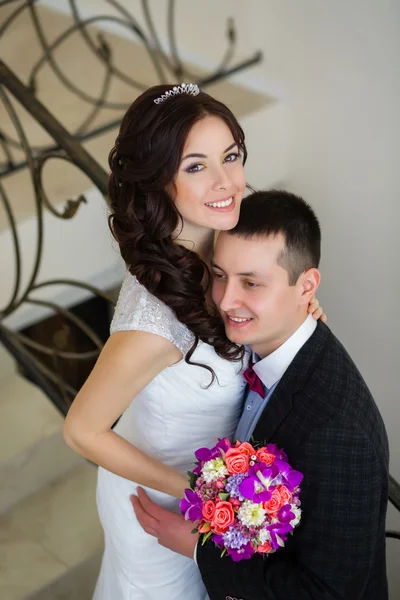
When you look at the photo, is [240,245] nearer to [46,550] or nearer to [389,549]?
[46,550]

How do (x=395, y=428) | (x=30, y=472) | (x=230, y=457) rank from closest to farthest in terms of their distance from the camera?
1. (x=230, y=457)
2. (x=30, y=472)
3. (x=395, y=428)

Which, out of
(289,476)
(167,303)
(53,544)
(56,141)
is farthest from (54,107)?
(289,476)

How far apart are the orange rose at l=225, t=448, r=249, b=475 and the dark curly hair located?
0.31 meters

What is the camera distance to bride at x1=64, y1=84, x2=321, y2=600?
169cm

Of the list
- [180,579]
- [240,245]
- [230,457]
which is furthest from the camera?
[180,579]

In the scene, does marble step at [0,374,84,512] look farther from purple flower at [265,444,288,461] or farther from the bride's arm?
purple flower at [265,444,288,461]

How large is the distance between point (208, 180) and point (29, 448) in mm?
1753

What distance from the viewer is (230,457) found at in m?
1.59

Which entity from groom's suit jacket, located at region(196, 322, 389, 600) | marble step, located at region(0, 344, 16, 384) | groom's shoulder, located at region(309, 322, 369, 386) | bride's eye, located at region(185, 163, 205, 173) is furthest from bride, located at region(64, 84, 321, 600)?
marble step, located at region(0, 344, 16, 384)

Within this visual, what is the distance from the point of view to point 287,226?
176 centimetres

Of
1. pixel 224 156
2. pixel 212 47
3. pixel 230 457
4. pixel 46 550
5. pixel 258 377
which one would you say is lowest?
pixel 46 550

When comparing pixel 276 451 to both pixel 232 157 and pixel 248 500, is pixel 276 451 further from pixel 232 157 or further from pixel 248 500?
pixel 232 157

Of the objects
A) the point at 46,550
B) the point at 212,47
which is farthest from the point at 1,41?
the point at 46,550

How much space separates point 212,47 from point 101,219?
4.95 ft
